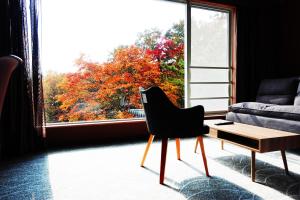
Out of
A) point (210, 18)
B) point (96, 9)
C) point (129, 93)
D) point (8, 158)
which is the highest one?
point (96, 9)

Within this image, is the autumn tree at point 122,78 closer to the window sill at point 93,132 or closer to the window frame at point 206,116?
the window frame at point 206,116

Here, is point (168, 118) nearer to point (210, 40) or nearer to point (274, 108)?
point (274, 108)

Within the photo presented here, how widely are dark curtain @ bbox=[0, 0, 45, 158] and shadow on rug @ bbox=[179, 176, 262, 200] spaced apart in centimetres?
201

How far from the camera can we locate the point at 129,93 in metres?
5.26

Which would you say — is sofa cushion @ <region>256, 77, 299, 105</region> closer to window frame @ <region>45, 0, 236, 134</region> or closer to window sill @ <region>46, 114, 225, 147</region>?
window frame @ <region>45, 0, 236, 134</region>

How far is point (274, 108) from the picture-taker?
2.94 metres

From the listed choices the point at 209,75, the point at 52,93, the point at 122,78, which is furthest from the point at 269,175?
the point at 52,93

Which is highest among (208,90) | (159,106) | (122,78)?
(122,78)

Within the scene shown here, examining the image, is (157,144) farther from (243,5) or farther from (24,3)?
(243,5)

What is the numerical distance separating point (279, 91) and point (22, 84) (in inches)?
143

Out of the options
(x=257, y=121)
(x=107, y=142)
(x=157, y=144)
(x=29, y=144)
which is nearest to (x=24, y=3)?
(x=29, y=144)

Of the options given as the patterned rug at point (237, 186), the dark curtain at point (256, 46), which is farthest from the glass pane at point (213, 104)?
the patterned rug at point (237, 186)

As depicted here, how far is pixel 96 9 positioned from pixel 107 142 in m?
3.15

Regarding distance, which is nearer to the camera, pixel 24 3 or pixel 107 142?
pixel 24 3
